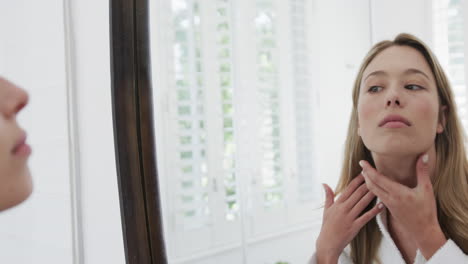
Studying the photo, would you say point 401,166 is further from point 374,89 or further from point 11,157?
point 11,157

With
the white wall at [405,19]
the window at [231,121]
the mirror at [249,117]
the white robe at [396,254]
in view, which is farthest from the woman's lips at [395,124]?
the window at [231,121]

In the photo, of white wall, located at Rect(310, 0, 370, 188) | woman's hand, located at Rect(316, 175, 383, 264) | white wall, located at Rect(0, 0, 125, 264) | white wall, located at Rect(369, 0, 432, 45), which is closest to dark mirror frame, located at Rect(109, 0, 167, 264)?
white wall, located at Rect(0, 0, 125, 264)

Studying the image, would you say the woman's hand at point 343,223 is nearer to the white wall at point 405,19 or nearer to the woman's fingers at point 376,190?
the woman's fingers at point 376,190

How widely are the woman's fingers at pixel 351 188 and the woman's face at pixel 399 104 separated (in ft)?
0.17

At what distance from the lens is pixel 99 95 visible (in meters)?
0.34

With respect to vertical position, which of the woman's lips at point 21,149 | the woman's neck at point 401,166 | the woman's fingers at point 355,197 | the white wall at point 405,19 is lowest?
the woman's fingers at point 355,197

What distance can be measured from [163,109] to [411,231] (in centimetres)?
54

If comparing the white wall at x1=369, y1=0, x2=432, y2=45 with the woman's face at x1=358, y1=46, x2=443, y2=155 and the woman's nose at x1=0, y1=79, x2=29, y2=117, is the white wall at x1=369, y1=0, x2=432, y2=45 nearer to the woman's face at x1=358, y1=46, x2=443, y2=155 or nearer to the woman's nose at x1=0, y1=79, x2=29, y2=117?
the woman's face at x1=358, y1=46, x2=443, y2=155

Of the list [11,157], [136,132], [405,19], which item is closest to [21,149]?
[11,157]

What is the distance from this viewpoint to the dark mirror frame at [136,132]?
0.88ft

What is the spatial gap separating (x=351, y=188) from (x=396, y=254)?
0.08m

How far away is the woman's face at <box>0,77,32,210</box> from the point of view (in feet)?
0.42

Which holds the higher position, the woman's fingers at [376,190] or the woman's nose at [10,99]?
the woman's nose at [10,99]

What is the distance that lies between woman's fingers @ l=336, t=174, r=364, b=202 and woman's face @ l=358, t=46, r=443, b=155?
5cm
